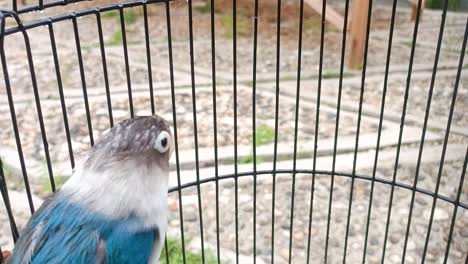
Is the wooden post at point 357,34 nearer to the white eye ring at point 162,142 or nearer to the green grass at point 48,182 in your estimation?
the green grass at point 48,182

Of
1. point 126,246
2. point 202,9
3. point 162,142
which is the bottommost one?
point 202,9

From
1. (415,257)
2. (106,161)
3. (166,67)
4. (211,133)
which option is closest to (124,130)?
(106,161)

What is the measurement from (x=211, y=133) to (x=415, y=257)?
97 centimetres

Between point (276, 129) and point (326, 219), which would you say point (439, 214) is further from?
point (276, 129)

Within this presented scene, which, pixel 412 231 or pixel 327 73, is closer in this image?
pixel 412 231

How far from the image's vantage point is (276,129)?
1.26 meters

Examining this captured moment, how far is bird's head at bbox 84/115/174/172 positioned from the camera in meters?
Result: 0.88

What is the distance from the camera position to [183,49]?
3.12 meters

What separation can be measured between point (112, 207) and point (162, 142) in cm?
13

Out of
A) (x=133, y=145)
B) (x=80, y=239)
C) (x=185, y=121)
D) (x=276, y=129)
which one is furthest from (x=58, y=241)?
(x=185, y=121)

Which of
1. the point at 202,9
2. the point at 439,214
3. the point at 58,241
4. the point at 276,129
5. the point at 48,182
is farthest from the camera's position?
the point at 202,9

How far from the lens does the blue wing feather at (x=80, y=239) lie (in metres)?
0.86

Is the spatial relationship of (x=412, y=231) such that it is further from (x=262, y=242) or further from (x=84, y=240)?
(x=84, y=240)

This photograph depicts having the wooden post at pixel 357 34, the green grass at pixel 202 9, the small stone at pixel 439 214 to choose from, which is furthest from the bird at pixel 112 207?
the green grass at pixel 202 9
